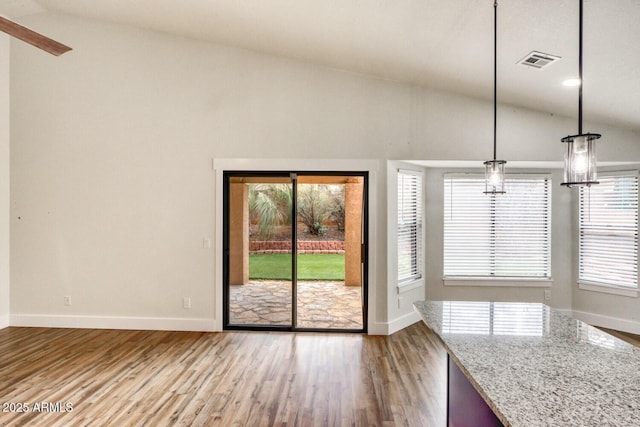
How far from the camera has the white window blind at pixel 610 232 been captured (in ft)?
14.7

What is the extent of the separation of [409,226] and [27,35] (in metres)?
4.22

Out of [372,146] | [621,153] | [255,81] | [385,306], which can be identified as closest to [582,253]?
[621,153]

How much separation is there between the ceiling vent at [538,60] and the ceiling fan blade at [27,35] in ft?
11.7

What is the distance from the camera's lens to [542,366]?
57.7 inches

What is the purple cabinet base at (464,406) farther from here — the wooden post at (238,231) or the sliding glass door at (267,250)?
the wooden post at (238,231)

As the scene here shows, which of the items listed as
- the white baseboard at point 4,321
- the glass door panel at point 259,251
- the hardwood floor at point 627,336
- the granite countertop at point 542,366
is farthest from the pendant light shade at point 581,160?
the white baseboard at point 4,321

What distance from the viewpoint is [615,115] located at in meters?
3.87

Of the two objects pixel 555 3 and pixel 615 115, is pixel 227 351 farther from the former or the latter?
pixel 615 115

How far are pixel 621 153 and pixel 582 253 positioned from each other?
4.61ft

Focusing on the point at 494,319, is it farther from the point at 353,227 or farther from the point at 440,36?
the point at 353,227

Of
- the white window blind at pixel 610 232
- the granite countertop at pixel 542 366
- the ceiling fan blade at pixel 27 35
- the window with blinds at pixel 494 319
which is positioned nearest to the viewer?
the granite countertop at pixel 542 366

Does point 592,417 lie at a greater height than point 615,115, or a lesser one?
lesser

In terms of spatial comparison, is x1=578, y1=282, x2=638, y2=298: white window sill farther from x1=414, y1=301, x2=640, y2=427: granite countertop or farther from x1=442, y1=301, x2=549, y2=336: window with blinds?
x1=414, y1=301, x2=640, y2=427: granite countertop

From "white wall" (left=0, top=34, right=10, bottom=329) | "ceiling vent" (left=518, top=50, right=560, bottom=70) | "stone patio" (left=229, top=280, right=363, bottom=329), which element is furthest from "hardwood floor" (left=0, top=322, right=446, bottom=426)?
"ceiling vent" (left=518, top=50, right=560, bottom=70)
